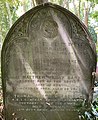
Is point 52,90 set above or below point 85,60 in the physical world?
below

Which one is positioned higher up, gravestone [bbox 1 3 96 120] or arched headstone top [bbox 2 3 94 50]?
arched headstone top [bbox 2 3 94 50]

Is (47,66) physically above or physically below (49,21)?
below

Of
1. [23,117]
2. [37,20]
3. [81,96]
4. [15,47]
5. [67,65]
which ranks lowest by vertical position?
[23,117]

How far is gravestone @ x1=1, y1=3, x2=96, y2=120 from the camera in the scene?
337 cm

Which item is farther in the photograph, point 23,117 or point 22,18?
point 23,117

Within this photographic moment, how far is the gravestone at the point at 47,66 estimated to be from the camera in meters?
3.37

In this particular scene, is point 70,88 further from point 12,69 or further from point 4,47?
point 4,47

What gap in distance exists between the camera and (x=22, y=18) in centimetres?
331

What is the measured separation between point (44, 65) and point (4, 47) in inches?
24.2

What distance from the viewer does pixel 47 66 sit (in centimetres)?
345

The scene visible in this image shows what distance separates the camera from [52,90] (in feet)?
11.5

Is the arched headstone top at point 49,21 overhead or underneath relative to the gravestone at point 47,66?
overhead

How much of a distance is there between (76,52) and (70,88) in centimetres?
53

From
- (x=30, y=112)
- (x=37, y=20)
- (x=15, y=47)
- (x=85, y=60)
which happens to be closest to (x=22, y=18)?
(x=37, y=20)
